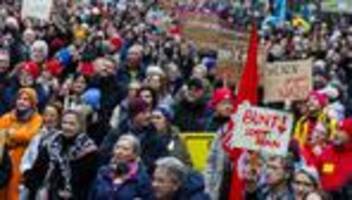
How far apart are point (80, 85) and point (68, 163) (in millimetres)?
2891

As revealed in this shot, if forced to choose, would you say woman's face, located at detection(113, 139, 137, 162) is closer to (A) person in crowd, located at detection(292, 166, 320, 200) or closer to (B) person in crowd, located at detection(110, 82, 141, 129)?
(A) person in crowd, located at detection(292, 166, 320, 200)

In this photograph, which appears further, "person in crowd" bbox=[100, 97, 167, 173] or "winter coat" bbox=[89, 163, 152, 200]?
"person in crowd" bbox=[100, 97, 167, 173]

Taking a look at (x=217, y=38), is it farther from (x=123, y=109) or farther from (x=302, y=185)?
(x=302, y=185)

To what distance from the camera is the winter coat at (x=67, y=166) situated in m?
10.2

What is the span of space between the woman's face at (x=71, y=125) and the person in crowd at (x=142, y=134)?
0.44m

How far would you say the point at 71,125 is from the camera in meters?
10.2

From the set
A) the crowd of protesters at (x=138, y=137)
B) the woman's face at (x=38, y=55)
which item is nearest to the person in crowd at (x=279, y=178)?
the crowd of protesters at (x=138, y=137)

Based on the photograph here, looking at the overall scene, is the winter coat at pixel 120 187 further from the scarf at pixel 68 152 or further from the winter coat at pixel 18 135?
the winter coat at pixel 18 135

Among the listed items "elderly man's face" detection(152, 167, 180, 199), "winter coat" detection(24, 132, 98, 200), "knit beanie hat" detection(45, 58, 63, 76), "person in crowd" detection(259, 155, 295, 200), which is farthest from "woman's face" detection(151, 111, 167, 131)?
"knit beanie hat" detection(45, 58, 63, 76)

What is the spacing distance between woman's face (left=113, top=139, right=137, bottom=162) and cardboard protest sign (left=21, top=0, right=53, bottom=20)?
295 inches

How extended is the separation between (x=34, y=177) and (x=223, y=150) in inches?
58.9

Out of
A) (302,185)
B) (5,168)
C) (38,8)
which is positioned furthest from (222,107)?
(38,8)

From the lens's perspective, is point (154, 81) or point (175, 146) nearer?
point (175, 146)

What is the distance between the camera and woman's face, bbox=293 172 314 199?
8.69 meters
